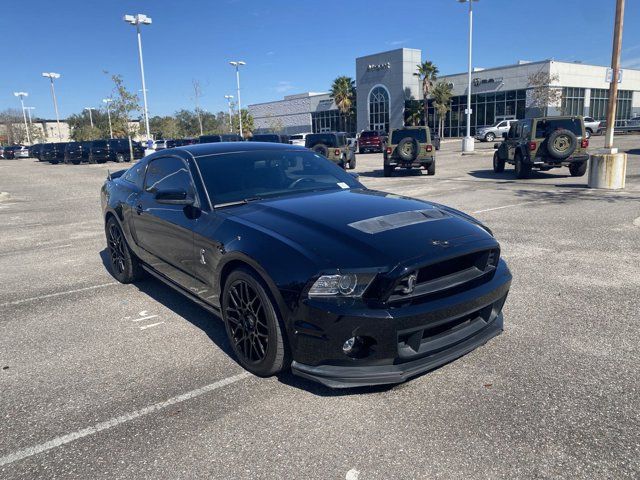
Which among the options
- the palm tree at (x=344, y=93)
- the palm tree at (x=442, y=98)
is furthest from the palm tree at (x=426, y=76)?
the palm tree at (x=344, y=93)

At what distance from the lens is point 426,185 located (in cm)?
1478

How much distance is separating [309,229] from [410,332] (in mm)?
922

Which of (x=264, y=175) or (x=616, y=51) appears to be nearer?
(x=264, y=175)

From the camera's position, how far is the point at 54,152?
43.3 m

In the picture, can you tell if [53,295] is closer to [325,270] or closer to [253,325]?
[253,325]


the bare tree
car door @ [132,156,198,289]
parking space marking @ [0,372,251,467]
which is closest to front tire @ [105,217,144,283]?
car door @ [132,156,198,289]

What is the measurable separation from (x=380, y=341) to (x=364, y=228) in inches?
30.3

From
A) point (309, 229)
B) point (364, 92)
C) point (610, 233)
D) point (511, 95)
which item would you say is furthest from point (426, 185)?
point (364, 92)

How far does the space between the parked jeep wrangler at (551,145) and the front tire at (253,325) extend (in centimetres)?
1343

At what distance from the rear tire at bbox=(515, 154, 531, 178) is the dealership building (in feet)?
129

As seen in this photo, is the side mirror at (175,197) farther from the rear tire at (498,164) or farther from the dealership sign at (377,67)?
the dealership sign at (377,67)

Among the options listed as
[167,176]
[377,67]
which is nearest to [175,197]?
[167,176]

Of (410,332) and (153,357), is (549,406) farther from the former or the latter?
(153,357)

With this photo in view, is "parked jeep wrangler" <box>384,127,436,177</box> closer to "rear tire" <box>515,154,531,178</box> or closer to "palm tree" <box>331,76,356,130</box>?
"rear tire" <box>515,154,531,178</box>
